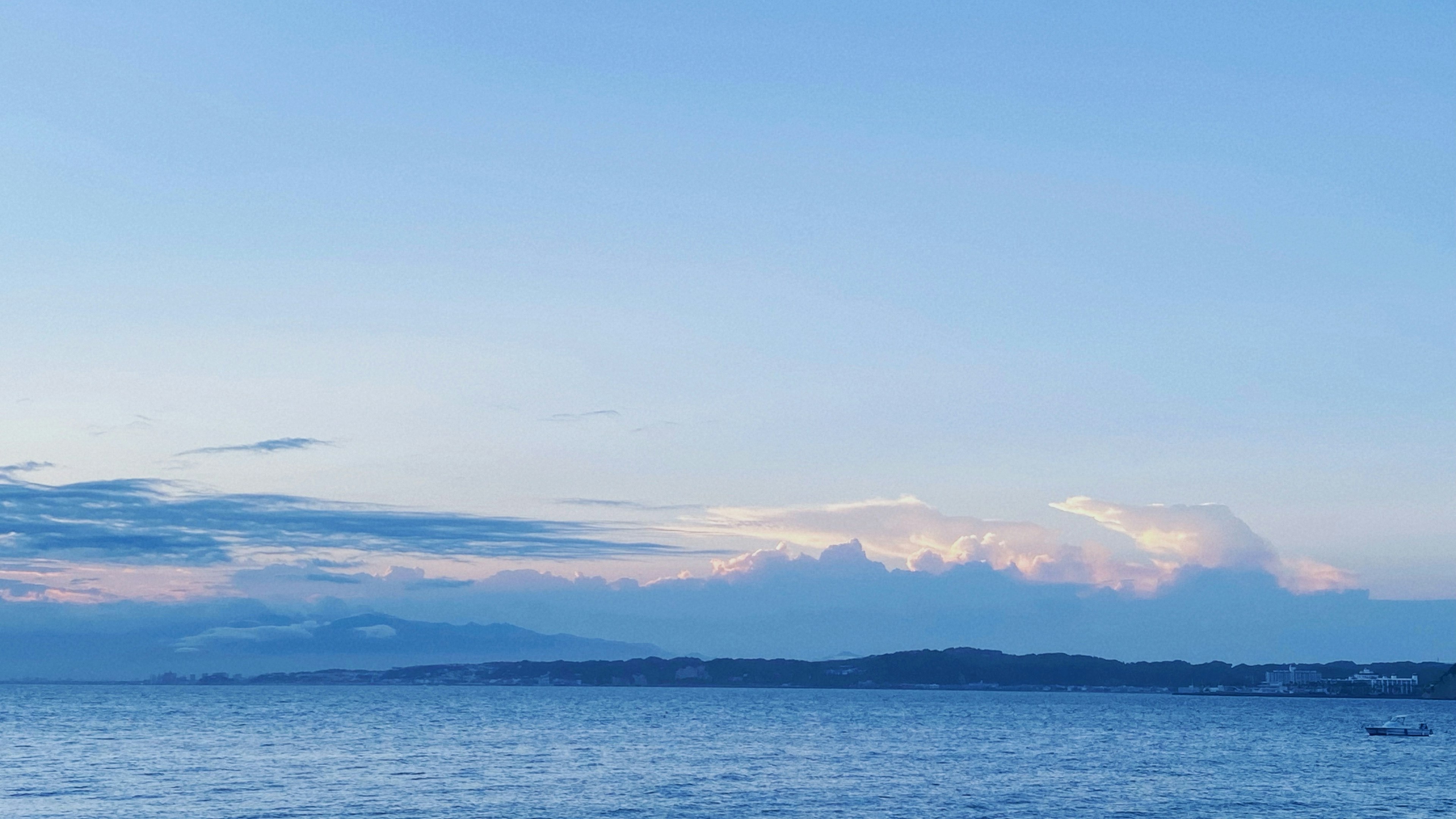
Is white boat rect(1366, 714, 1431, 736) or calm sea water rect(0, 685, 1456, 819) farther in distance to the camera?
white boat rect(1366, 714, 1431, 736)

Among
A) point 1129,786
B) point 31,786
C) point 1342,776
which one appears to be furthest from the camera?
point 1342,776

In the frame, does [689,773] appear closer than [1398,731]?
Yes

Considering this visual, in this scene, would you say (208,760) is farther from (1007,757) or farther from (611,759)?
(1007,757)

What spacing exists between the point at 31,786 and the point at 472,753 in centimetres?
3922

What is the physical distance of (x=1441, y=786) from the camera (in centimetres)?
9694

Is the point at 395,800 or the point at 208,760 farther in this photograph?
the point at 208,760

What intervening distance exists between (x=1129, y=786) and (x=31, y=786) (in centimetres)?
7429

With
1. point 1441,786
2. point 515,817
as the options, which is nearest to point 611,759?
point 515,817

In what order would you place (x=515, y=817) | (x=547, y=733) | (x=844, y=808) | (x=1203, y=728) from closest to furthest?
1. (x=515, y=817)
2. (x=844, y=808)
3. (x=547, y=733)
4. (x=1203, y=728)

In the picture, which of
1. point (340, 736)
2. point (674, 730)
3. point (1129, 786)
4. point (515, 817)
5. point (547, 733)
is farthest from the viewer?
point (674, 730)

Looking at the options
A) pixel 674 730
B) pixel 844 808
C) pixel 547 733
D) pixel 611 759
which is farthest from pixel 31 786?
pixel 674 730

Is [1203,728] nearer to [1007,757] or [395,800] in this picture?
[1007,757]

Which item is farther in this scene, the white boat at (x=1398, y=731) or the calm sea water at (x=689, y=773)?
the white boat at (x=1398, y=731)

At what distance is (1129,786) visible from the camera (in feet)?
300
